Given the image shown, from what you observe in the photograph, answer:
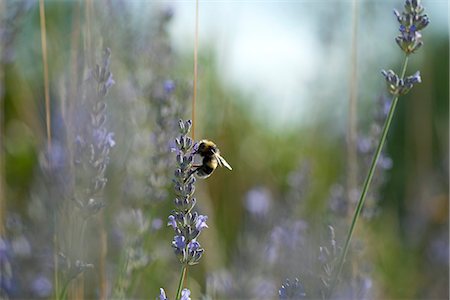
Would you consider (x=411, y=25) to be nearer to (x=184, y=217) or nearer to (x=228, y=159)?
(x=184, y=217)

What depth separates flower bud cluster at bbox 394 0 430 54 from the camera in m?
1.60

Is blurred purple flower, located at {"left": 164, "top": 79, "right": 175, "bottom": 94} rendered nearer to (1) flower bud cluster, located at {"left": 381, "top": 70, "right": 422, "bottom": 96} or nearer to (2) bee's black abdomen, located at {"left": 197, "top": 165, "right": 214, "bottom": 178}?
(2) bee's black abdomen, located at {"left": 197, "top": 165, "right": 214, "bottom": 178}

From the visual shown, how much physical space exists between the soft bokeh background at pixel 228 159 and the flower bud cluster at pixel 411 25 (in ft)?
1.60

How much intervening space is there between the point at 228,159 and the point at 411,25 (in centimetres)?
313

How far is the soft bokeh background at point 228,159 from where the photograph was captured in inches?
85.8

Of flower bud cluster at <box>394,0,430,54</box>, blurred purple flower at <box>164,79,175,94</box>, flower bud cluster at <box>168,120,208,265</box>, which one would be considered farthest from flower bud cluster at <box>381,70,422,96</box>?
blurred purple flower at <box>164,79,175,94</box>

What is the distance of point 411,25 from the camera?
1.61 m

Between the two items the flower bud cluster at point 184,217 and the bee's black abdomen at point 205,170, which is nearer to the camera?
the flower bud cluster at point 184,217

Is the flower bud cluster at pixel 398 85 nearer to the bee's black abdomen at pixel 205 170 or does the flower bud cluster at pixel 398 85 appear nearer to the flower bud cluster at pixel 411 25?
Answer: the flower bud cluster at pixel 411 25

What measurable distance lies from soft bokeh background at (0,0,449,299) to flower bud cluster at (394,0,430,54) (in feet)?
1.60

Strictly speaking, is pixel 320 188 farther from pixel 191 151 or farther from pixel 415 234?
pixel 191 151

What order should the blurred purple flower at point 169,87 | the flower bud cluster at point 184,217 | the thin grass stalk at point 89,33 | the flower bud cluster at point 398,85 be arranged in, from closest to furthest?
the flower bud cluster at point 184,217 → the flower bud cluster at point 398,85 → the thin grass stalk at point 89,33 → the blurred purple flower at point 169,87

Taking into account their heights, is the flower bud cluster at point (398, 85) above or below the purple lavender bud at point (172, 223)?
above

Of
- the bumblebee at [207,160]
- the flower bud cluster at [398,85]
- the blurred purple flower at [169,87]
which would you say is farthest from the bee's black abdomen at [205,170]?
the flower bud cluster at [398,85]
